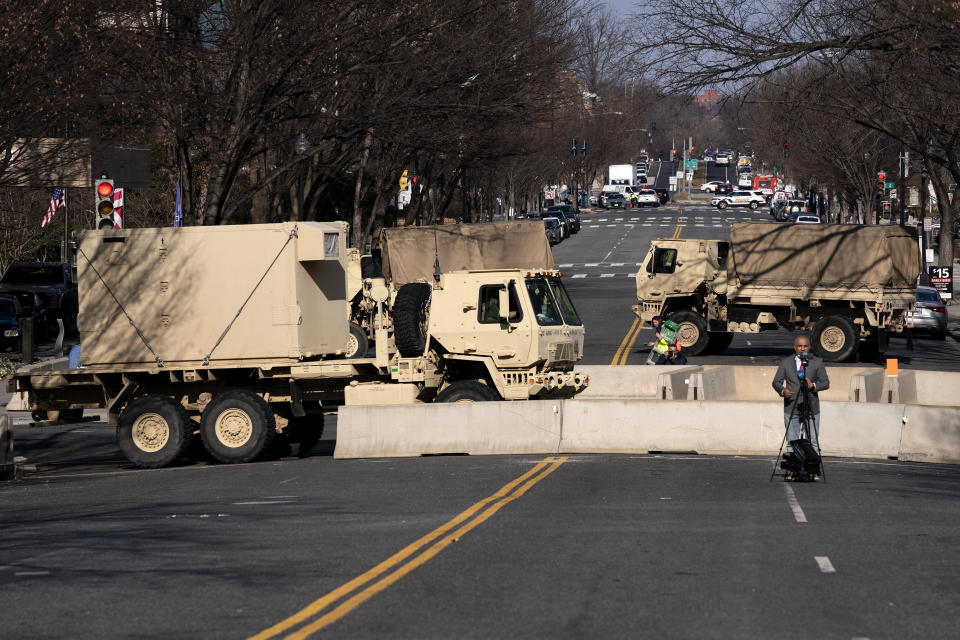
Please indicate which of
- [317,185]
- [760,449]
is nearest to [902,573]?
[760,449]

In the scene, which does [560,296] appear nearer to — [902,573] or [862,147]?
[902,573]

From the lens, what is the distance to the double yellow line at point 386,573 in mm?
8372

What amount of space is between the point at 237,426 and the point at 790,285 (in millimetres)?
19711

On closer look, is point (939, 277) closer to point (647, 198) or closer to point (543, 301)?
point (543, 301)

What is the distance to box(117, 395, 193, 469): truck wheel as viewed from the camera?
63.9 ft

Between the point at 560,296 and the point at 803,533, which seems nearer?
the point at 803,533

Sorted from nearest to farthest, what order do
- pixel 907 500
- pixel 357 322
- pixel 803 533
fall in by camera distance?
1. pixel 803 533
2. pixel 907 500
3. pixel 357 322

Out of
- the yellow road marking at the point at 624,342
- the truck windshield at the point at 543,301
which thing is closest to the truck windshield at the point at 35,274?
the yellow road marking at the point at 624,342

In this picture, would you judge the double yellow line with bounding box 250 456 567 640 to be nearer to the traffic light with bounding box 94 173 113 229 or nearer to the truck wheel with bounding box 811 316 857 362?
the traffic light with bounding box 94 173 113 229

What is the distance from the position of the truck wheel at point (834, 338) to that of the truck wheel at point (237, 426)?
18.8 metres

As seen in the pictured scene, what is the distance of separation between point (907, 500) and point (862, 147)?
184ft

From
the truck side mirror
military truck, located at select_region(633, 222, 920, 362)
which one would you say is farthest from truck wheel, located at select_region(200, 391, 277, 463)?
military truck, located at select_region(633, 222, 920, 362)

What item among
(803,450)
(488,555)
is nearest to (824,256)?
(803,450)

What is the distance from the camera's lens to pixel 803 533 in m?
12.0
